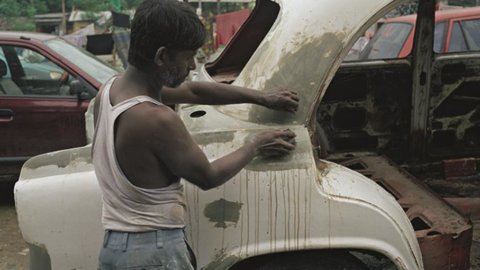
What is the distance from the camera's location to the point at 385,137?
425cm

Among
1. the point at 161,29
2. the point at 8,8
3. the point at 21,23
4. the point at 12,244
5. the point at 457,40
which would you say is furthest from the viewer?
the point at 8,8

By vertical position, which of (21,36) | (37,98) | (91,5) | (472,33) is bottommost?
(91,5)

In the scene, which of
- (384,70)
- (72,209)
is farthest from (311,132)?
(384,70)

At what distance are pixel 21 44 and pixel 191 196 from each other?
419cm

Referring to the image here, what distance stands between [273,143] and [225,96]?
357 mm

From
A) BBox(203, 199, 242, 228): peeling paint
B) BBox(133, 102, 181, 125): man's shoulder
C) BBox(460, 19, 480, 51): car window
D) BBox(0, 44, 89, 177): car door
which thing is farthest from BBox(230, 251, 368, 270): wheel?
BBox(460, 19, 480, 51): car window

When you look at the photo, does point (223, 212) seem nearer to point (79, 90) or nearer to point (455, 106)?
point (455, 106)

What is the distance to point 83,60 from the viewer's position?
5980 millimetres

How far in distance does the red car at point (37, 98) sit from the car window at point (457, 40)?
371cm

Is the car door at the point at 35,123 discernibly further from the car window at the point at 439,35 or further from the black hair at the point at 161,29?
the black hair at the point at 161,29

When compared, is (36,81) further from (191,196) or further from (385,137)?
(191,196)

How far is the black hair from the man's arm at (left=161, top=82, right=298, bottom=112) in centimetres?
51

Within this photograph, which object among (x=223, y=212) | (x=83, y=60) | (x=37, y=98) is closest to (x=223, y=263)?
(x=223, y=212)

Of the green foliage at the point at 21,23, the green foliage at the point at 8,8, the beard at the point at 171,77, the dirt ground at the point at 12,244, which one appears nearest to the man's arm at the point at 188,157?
the beard at the point at 171,77
